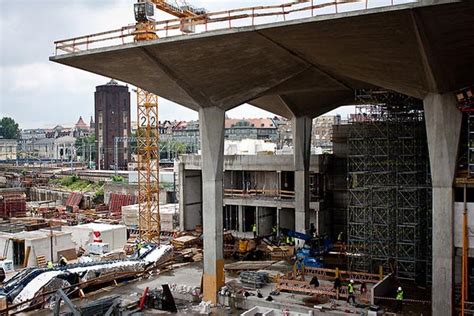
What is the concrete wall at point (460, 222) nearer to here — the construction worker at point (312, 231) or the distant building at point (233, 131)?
the construction worker at point (312, 231)

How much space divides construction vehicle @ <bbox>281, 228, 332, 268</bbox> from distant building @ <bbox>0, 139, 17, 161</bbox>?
126 meters

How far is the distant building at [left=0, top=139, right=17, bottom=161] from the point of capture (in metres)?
138

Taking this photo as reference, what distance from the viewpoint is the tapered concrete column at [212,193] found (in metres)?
23.2

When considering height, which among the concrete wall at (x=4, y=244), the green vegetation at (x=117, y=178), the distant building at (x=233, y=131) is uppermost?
the distant building at (x=233, y=131)

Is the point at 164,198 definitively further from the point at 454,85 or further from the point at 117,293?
the point at 454,85

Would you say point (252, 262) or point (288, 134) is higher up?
point (288, 134)

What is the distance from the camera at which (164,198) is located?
50.8 meters

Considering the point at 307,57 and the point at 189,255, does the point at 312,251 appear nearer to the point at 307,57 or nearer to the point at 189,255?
the point at 189,255

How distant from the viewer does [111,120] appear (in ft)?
333

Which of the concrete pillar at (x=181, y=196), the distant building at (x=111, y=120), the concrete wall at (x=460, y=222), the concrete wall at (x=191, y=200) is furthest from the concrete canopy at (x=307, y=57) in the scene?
the distant building at (x=111, y=120)

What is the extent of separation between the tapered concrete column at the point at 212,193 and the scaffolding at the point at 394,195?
262 inches

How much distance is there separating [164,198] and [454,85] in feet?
119

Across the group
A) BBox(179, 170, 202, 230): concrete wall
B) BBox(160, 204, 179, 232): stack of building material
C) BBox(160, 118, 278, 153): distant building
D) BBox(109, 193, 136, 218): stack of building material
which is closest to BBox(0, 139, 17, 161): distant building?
BBox(160, 118, 278, 153): distant building

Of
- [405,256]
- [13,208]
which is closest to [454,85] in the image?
[405,256]
